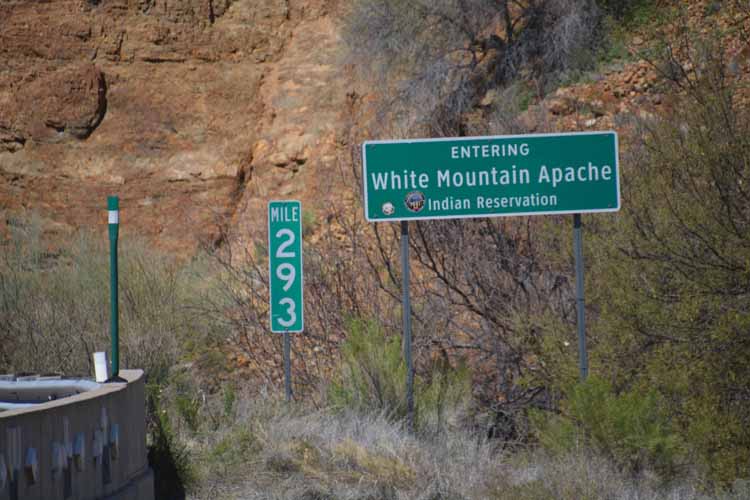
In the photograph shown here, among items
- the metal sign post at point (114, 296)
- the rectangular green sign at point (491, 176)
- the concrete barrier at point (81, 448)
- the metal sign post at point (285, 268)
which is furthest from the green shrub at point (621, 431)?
the metal sign post at point (114, 296)

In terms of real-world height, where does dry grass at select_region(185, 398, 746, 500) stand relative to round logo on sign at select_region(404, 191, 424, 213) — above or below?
below

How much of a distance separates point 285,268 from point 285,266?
2cm

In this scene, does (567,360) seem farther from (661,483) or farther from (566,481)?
(566,481)

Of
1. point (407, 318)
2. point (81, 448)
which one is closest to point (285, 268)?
point (407, 318)

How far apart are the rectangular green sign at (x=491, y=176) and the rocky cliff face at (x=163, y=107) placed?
48.5 ft

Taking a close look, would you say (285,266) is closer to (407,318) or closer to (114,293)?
(407,318)

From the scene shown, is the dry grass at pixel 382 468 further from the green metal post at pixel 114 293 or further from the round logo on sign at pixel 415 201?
the round logo on sign at pixel 415 201

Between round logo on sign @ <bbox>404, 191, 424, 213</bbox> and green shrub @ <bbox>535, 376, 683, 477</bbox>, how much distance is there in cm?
213

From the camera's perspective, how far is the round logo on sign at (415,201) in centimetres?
981

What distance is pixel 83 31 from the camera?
1091 inches

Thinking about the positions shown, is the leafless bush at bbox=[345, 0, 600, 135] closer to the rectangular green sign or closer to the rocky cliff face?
the rocky cliff face

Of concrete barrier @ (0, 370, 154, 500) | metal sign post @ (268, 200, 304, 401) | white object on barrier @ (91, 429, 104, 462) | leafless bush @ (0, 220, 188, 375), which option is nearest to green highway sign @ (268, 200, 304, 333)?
metal sign post @ (268, 200, 304, 401)

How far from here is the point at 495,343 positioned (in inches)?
481

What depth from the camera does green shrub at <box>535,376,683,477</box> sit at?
339 inches
